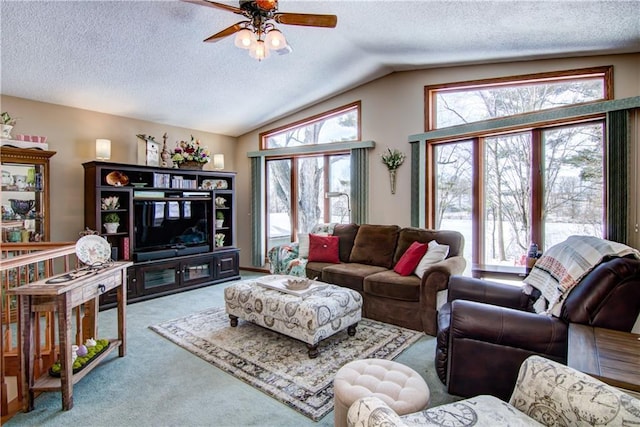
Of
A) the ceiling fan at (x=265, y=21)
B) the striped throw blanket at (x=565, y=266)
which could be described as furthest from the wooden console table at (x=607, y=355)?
the ceiling fan at (x=265, y=21)

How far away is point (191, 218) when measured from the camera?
5.19m

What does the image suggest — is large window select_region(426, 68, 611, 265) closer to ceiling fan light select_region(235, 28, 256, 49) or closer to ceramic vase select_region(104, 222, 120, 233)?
ceiling fan light select_region(235, 28, 256, 49)

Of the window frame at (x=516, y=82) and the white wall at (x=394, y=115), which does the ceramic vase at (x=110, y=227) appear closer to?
the white wall at (x=394, y=115)

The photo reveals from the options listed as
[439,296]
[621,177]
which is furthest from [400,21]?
[439,296]

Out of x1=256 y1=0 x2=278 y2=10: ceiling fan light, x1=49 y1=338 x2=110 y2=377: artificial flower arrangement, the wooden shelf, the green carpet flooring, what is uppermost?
x1=256 y1=0 x2=278 y2=10: ceiling fan light

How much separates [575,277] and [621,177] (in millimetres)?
1614

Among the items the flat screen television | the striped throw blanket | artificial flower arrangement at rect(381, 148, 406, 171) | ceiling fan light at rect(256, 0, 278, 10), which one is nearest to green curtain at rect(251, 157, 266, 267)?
the flat screen television

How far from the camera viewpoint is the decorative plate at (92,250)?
102 inches

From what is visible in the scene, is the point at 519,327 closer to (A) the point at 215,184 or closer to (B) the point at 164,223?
(B) the point at 164,223

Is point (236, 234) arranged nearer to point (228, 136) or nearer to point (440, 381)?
point (228, 136)

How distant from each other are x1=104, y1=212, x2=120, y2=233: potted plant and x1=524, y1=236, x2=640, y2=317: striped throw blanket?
4.62 meters

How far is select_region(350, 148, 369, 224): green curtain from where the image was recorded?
4910 millimetres

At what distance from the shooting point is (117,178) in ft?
14.6

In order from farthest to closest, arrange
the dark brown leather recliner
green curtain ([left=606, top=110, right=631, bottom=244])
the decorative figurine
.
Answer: the decorative figurine
green curtain ([left=606, top=110, right=631, bottom=244])
the dark brown leather recliner
